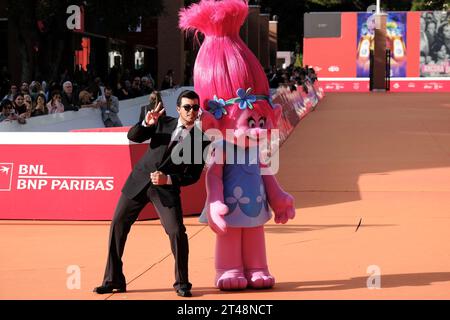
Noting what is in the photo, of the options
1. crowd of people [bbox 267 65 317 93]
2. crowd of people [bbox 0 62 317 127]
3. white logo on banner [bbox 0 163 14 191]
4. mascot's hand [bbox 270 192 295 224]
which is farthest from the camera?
crowd of people [bbox 267 65 317 93]

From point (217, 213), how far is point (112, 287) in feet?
3.38

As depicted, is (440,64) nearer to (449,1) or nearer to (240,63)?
(449,1)

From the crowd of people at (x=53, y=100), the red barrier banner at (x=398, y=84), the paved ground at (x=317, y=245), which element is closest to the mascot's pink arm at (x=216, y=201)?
the paved ground at (x=317, y=245)

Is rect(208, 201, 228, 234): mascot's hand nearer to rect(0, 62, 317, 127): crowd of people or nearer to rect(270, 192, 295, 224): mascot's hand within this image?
rect(270, 192, 295, 224): mascot's hand

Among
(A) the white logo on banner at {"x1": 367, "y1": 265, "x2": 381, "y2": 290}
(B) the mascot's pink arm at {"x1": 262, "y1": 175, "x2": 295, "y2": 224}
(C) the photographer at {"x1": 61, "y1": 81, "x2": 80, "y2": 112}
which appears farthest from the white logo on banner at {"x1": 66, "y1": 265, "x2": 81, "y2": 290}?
(C) the photographer at {"x1": 61, "y1": 81, "x2": 80, "y2": 112}

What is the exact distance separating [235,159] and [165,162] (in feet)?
2.19

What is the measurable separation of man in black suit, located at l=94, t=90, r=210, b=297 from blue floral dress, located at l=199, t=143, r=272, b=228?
0.35 m

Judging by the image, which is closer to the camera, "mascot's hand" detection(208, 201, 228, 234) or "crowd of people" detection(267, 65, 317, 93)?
"mascot's hand" detection(208, 201, 228, 234)

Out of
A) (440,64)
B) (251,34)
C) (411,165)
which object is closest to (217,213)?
(411,165)

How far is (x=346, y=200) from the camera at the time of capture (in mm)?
15477

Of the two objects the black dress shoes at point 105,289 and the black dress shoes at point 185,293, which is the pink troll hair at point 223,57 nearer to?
the black dress shoes at point 185,293

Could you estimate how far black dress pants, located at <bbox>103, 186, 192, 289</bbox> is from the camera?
8.67 metres

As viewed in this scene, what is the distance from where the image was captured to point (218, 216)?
29.0ft

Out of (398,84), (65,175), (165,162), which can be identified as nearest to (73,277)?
(165,162)
